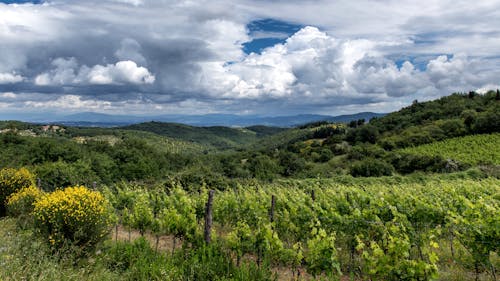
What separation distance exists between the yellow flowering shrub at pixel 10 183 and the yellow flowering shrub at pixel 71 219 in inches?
240

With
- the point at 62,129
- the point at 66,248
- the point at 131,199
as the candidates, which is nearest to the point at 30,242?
the point at 66,248

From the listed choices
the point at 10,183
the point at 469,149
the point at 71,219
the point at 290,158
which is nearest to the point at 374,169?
the point at 469,149

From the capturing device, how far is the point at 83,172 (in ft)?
143

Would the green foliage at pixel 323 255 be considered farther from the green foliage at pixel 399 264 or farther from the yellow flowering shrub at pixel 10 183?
the yellow flowering shrub at pixel 10 183

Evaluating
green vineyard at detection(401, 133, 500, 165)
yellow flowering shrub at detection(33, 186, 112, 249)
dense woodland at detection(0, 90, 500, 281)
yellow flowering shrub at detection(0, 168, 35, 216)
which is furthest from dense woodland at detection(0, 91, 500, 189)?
yellow flowering shrub at detection(33, 186, 112, 249)

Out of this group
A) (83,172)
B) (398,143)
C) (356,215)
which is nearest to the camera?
(356,215)

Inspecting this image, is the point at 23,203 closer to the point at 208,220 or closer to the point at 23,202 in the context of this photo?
the point at 23,202

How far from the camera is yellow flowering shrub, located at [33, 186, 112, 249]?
695 centimetres

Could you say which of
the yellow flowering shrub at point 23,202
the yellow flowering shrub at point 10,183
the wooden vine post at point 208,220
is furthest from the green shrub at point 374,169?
the yellow flowering shrub at point 23,202

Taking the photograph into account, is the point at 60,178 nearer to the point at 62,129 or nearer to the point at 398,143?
the point at 398,143

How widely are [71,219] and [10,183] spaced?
6979 millimetres

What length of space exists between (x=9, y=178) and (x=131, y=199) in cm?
489

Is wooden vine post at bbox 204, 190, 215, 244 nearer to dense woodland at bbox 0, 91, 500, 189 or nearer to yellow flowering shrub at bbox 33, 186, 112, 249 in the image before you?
yellow flowering shrub at bbox 33, 186, 112, 249

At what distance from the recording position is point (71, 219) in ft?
23.1
